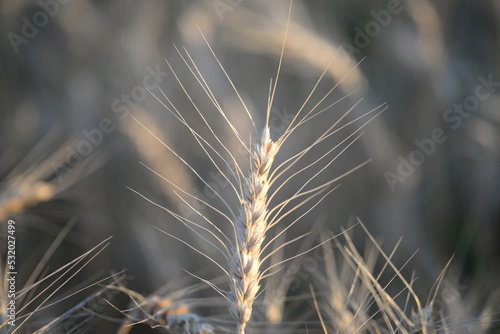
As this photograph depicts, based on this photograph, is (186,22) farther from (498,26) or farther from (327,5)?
(498,26)

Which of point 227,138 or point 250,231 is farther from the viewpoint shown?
point 227,138

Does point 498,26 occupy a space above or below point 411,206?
above

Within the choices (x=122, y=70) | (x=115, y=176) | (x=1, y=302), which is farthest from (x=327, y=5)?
(x=1, y=302)

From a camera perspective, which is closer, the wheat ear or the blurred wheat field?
the wheat ear

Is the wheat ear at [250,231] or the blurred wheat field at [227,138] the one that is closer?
the wheat ear at [250,231]
